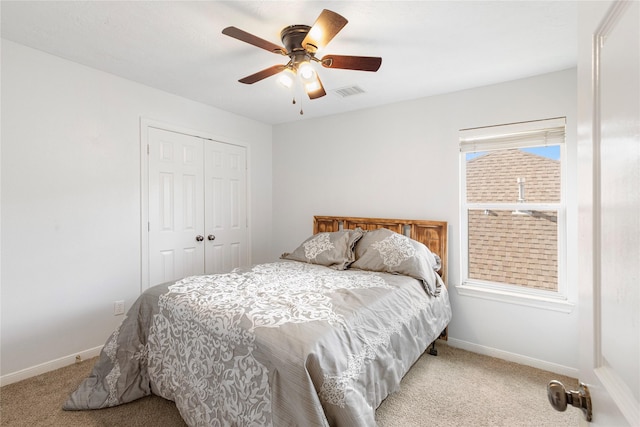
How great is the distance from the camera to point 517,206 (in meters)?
2.83

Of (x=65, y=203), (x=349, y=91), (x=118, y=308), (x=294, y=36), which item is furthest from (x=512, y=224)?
(x=65, y=203)

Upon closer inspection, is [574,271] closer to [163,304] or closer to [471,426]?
[471,426]

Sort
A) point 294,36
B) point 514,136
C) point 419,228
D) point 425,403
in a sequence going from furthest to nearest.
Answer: point 419,228, point 514,136, point 425,403, point 294,36

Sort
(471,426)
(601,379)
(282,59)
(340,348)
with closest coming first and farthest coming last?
1. (601,379)
2. (340,348)
3. (471,426)
4. (282,59)

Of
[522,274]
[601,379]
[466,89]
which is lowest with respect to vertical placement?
[522,274]

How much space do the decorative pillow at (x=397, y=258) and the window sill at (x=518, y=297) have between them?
16.3 inches

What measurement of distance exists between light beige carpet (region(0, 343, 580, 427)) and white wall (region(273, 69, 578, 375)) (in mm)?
365

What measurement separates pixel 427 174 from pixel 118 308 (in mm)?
3358

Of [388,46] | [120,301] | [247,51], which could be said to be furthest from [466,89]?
[120,301]

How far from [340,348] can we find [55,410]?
2.01 metres

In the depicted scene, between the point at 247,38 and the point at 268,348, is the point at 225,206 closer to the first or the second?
the point at 247,38

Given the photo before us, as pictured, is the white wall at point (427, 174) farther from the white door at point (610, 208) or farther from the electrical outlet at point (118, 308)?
the white door at point (610, 208)

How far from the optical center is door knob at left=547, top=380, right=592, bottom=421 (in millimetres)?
642

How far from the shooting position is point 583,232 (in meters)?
0.66
